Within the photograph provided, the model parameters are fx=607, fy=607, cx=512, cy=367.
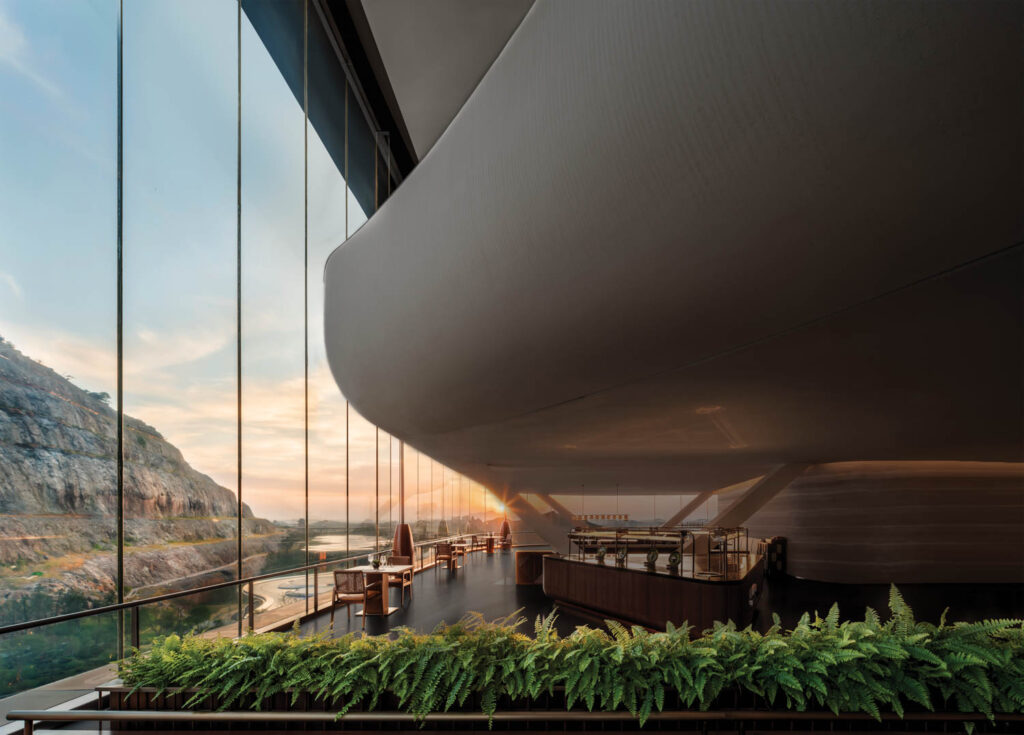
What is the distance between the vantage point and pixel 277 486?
1348 centimetres

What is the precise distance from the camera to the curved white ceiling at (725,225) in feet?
8.97

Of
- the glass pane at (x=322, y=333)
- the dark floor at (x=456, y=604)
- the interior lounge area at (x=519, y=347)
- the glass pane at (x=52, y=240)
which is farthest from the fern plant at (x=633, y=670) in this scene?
the glass pane at (x=322, y=333)

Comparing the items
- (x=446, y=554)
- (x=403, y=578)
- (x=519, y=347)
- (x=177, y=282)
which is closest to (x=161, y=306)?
(x=177, y=282)

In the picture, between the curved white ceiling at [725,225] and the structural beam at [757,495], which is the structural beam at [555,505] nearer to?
→ the structural beam at [757,495]

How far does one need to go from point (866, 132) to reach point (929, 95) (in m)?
0.28

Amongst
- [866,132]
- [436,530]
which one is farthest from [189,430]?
[436,530]

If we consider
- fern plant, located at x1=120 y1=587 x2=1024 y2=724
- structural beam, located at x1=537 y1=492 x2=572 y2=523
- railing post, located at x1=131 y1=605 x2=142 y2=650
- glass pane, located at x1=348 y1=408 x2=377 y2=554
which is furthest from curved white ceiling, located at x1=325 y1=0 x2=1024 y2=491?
structural beam, located at x1=537 y1=492 x2=572 y2=523

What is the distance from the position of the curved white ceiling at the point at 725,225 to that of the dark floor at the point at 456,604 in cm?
422

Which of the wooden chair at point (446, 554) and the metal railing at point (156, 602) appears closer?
the metal railing at point (156, 602)

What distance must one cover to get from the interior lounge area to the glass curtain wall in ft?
0.20

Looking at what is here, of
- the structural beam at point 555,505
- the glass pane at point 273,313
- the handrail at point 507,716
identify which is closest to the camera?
the handrail at point 507,716

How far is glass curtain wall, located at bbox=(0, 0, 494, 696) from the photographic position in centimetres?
698

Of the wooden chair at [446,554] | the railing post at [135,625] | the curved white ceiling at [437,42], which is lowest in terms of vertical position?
the wooden chair at [446,554]

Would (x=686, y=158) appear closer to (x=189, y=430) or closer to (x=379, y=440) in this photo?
(x=189, y=430)
